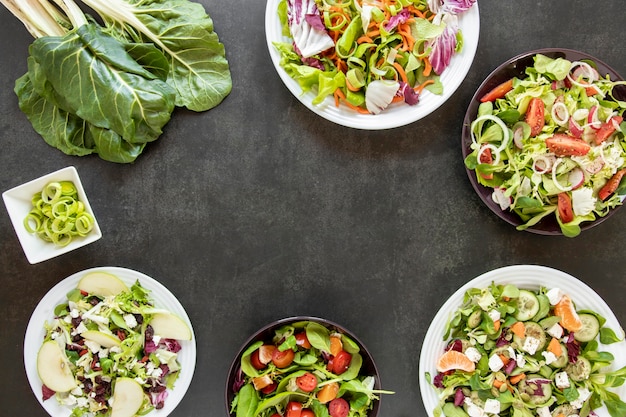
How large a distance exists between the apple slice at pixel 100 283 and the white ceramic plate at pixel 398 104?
3.43 ft

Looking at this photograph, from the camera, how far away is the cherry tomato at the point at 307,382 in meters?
2.09

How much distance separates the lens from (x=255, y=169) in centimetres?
229

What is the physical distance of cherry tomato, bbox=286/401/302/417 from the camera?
6.95 ft

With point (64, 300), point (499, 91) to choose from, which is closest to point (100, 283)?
point (64, 300)

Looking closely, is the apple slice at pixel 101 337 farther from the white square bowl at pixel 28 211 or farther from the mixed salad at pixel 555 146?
the mixed salad at pixel 555 146

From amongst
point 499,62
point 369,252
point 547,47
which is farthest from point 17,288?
point 547,47

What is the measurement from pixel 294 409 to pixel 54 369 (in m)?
0.97

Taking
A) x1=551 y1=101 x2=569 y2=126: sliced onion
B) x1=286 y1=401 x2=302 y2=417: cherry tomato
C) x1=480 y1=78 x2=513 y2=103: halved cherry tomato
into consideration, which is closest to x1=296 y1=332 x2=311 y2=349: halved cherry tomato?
x1=286 y1=401 x2=302 y2=417: cherry tomato

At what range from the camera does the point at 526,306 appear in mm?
2131

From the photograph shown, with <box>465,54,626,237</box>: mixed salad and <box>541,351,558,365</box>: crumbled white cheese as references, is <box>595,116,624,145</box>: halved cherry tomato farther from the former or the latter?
<box>541,351,558,365</box>: crumbled white cheese

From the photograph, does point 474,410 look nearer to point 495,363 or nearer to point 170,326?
point 495,363

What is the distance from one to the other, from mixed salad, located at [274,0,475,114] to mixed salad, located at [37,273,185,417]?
1.14 meters

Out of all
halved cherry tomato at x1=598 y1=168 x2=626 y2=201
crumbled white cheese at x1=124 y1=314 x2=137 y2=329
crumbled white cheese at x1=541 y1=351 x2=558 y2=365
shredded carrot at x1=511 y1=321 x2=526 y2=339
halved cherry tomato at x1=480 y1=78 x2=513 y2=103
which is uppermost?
halved cherry tomato at x1=480 y1=78 x2=513 y2=103

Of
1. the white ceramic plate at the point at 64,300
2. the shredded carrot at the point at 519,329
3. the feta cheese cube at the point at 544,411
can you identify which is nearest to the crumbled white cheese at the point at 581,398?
the feta cheese cube at the point at 544,411
